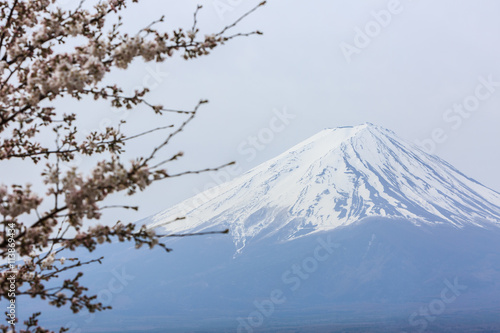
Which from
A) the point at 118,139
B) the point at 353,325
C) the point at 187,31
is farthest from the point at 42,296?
the point at 353,325

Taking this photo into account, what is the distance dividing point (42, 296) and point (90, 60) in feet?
4.48

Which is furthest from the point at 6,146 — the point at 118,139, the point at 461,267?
the point at 461,267

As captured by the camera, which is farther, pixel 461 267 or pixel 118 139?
pixel 461 267

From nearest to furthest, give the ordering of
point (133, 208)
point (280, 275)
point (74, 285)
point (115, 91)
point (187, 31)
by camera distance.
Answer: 1. point (133, 208)
2. point (74, 285)
3. point (187, 31)
4. point (115, 91)
5. point (280, 275)

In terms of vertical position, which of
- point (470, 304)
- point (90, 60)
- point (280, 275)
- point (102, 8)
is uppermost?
point (280, 275)

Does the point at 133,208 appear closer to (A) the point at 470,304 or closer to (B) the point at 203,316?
(B) the point at 203,316

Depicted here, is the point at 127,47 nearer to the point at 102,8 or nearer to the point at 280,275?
the point at 102,8

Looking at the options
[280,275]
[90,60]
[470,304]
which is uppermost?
[280,275]

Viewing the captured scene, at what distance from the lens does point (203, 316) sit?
641 ft

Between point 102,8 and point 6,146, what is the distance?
125cm

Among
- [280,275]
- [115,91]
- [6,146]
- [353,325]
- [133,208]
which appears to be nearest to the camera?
[133,208]

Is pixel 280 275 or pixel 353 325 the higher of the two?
pixel 280 275

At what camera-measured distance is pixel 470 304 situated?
197375 mm

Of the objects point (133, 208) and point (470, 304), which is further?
point (470, 304)
